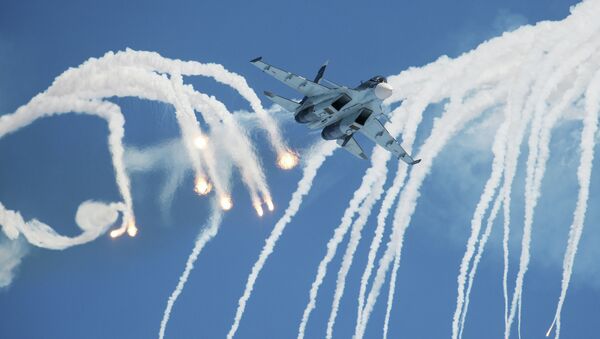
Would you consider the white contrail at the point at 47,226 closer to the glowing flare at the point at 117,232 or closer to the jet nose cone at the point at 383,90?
the glowing flare at the point at 117,232

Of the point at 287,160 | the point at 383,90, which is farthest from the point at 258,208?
the point at 383,90

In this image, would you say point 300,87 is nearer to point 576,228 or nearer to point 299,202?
point 299,202

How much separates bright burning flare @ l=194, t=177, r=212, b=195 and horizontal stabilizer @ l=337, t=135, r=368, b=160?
33.0 ft

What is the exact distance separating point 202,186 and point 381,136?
1347 centimetres

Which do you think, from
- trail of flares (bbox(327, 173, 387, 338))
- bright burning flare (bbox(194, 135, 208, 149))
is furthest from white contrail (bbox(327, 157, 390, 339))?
bright burning flare (bbox(194, 135, 208, 149))

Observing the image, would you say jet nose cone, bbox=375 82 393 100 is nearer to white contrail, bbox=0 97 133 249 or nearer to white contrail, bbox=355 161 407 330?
white contrail, bbox=355 161 407 330

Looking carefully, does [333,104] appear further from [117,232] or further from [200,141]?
[117,232]

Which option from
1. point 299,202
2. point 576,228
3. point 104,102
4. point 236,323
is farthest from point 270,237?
point 576,228

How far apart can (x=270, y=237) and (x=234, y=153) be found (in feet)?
22.8

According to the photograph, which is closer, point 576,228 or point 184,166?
point 576,228

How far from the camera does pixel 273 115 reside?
172 feet

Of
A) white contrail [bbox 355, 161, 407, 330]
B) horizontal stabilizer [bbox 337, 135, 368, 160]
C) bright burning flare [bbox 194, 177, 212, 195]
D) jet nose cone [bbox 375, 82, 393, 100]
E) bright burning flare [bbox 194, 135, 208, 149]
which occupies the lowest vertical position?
white contrail [bbox 355, 161, 407, 330]

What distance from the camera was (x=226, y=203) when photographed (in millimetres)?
52125

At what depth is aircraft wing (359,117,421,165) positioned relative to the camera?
5066cm
